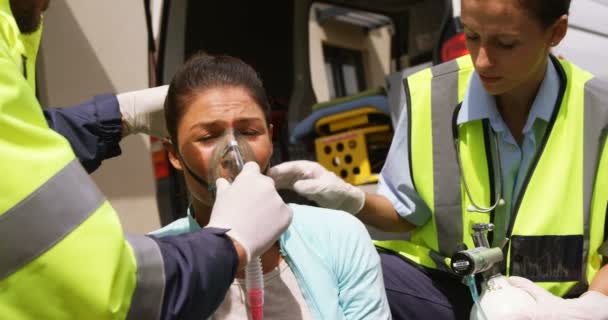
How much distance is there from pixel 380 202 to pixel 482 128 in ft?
1.18

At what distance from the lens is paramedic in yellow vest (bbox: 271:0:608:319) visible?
145 cm

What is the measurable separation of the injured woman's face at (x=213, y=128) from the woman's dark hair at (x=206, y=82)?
0.05 ft

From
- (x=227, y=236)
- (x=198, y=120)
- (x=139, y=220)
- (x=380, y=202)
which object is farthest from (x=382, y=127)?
(x=139, y=220)

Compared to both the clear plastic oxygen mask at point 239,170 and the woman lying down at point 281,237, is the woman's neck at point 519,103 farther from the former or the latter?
the clear plastic oxygen mask at point 239,170

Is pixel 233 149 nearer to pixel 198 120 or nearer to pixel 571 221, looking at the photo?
pixel 198 120

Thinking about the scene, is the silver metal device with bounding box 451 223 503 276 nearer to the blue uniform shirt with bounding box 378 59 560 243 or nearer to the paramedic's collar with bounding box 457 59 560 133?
the blue uniform shirt with bounding box 378 59 560 243

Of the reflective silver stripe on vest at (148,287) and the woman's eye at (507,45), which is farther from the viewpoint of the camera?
the woman's eye at (507,45)

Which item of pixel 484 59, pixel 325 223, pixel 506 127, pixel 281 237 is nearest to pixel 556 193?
pixel 506 127

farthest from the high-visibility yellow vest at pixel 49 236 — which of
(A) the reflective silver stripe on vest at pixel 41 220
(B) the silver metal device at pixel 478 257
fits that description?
(B) the silver metal device at pixel 478 257

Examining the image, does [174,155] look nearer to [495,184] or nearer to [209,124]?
[209,124]

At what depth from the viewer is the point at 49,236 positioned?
0.76 metres

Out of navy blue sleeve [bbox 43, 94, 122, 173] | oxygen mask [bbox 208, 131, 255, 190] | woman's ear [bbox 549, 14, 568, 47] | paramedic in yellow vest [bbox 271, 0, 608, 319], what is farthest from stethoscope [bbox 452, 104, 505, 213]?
navy blue sleeve [bbox 43, 94, 122, 173]

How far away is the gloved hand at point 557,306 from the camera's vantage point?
1315mm

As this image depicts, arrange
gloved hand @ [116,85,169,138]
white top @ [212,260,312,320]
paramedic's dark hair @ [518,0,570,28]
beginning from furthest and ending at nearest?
1. gloved hand @ [116,85,169,138]
2. paramedic's dark hair @ [518,0,570,28]
3. white top @ [212,260,312,320]
